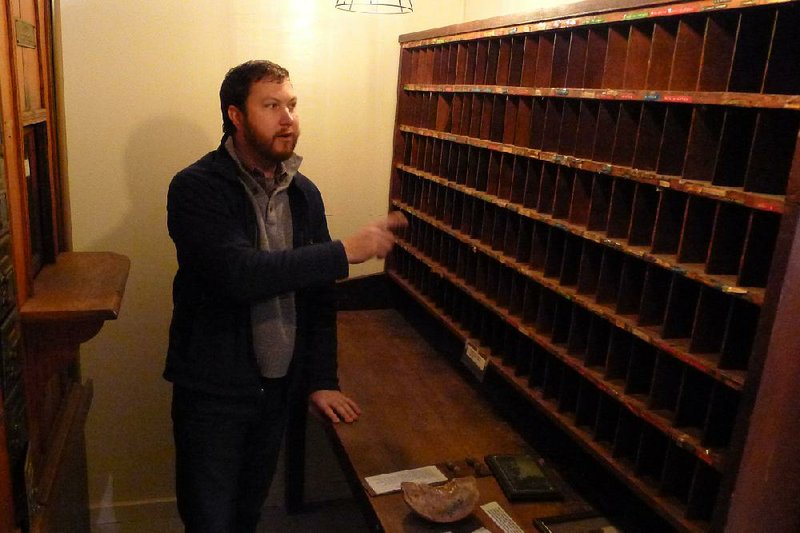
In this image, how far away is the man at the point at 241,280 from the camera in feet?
5.28

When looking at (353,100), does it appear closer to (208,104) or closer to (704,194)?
(208,104)

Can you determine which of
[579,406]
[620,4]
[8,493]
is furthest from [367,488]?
[620,4]

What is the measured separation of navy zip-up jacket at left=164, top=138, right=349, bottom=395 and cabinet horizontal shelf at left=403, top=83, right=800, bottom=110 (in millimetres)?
613

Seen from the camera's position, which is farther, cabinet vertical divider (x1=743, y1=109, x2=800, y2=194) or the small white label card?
the small white label card

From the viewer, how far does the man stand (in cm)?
161

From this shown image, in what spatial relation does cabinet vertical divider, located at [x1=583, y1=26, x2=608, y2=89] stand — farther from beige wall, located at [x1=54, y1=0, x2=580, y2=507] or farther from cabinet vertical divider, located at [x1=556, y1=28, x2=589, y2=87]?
beige wall, located at [x1=54, y1=0, x2=580, y2=507]

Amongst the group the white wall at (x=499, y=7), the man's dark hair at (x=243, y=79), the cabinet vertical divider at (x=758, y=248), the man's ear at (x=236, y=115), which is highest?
the white wall at (x=499, y=7)

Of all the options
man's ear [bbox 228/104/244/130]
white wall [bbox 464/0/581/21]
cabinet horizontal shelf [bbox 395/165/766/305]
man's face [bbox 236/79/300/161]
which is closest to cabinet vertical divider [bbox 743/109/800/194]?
cabinet horizontal shelf [bbox 395/165/766/305]

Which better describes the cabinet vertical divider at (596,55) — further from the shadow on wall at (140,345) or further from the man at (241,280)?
the shadow on wall at (140,345)

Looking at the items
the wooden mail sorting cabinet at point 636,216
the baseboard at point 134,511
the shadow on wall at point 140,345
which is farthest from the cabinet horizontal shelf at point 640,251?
the baseboard at point 134,511

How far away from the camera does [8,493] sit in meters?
1.26

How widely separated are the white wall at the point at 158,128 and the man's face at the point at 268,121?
32.5 inches

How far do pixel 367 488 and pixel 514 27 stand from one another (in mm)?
1225

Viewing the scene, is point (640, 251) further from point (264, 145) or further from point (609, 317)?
point (264, 145)
